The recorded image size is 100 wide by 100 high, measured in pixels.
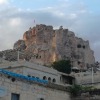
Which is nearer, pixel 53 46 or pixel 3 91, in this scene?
pixel 3 91

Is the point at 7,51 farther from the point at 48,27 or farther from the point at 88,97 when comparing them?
the point at 88,97

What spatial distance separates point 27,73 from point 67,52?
65.5 meters

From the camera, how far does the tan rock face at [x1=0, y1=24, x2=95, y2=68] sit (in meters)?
97.1

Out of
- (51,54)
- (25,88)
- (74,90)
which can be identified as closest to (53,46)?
(51,54)

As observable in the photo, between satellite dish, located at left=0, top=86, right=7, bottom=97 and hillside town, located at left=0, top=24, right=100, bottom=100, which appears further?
hillside town, located at left=0, top=24, right=100, bottom=100

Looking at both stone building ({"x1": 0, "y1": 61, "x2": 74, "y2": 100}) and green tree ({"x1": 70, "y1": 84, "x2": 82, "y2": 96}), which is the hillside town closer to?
stone building ({"x1": 0, "y1": 61, "x2": 74, "y2": 100})

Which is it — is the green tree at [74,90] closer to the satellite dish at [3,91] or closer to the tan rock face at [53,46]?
the satellite dish at [3,91]

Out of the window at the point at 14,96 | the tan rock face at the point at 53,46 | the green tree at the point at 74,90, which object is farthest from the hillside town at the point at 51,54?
the window at the point at 14,96

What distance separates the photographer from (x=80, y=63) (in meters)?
97.3

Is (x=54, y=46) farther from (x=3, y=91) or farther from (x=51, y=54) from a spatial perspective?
(x=3, y=91)

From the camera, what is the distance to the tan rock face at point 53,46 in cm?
9706

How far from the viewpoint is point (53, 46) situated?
101750mm

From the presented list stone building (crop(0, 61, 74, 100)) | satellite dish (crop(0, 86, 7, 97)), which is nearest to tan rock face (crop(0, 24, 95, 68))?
stone building (crop(0, 61, 74, 100))

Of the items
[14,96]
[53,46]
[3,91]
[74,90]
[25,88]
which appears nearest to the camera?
[3,91]
